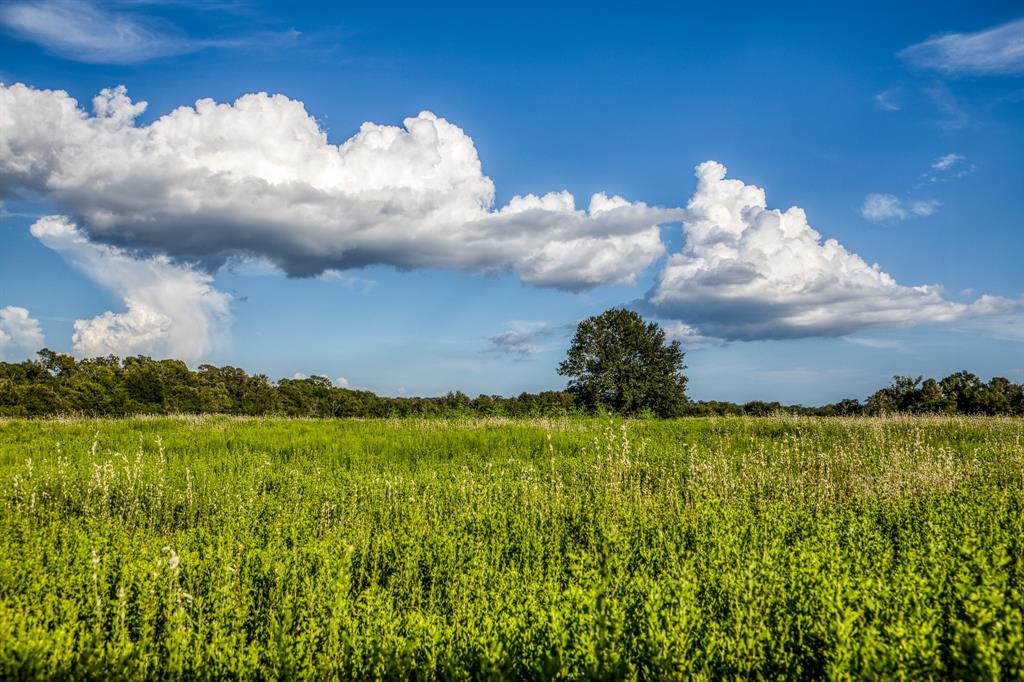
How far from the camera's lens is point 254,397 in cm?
5472

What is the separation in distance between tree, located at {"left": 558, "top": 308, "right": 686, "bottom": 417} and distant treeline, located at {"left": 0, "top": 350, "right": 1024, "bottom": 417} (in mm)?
1596

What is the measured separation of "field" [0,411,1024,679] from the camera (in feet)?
11.5

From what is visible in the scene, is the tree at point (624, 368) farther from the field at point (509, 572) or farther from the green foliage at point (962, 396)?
the field at point (509, 572)

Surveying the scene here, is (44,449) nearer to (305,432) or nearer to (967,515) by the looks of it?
(305,432)

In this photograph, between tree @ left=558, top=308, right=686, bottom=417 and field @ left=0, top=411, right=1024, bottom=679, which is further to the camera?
tree @ left=558, top=308, right=686, bottom=417

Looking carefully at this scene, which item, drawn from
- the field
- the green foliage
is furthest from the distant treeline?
the field

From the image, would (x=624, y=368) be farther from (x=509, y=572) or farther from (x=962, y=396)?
(x=509, y=572)

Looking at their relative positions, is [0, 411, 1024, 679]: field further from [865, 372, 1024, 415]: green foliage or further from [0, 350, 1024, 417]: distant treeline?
[865, 372, 1024, 415]: green foliage

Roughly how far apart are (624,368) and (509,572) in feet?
121

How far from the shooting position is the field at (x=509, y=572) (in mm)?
3502

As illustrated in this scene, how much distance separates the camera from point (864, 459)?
13.1m

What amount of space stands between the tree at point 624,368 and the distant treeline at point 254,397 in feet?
5.24

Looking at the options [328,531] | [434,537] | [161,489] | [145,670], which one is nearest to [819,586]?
[434,537]

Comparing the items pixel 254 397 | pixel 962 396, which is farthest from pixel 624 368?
pixel 254 397
